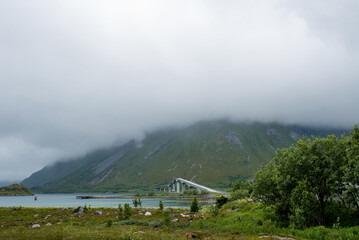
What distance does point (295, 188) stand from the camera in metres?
33.3

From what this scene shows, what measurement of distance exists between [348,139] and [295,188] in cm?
1119

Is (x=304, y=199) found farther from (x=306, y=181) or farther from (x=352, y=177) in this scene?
(x=352, y=177)

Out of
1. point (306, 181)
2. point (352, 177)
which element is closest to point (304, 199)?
point (306, 181)

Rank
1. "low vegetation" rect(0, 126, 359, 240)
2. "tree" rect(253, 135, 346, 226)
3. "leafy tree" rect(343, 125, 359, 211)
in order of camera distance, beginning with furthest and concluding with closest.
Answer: "tree" rect(253, 135, 346, 226), "low vegetation" rect(0, 126, 359, 240), "leafy tree" rect(343, 125, 359, 211)

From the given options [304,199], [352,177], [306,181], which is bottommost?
[304,199]

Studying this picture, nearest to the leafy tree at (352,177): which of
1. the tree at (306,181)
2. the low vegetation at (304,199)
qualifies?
the low vegetation at (304,199)

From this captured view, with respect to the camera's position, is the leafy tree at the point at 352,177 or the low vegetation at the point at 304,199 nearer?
the leafy tree at the point at 352,177

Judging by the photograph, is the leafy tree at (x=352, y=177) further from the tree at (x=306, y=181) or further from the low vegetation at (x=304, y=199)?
the tree at (x=306, y=181)

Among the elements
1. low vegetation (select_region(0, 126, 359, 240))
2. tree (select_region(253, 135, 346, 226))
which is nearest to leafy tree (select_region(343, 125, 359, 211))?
low vegetation (select_region(0, 126, 359, 240))

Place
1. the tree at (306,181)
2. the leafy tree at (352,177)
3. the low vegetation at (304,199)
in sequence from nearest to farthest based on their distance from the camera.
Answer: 1. the leafy tree at (352,177)
2. the low vegetation at (304,199)
3. the tree at (306,181)

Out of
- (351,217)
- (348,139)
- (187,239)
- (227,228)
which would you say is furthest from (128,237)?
(348,139)

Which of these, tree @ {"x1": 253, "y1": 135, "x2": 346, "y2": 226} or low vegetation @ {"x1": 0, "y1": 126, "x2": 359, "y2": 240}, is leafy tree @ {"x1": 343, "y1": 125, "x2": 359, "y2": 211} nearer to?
low vegetation @ {"x1": 0, "y1": 126, "x2": 359, "y2": 240}

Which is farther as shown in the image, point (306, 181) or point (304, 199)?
point (306, 181)

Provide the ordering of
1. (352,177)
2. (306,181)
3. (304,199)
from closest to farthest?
1. (352,177)
2. (304,199)
3. (306,181)
